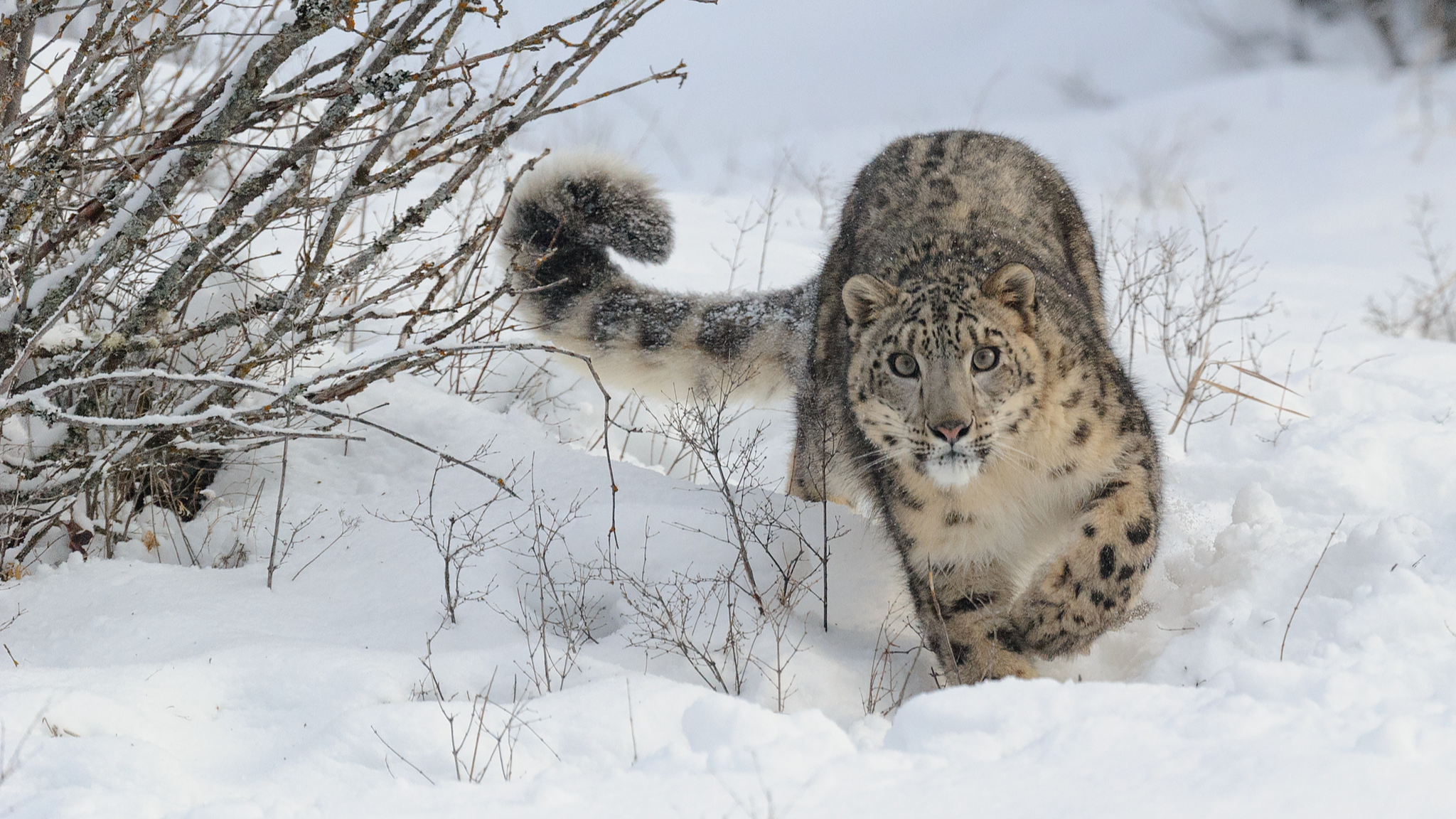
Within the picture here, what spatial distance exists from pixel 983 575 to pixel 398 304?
450 centimetres

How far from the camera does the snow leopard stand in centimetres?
326

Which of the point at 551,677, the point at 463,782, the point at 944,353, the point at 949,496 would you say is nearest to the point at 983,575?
the point at 949,496

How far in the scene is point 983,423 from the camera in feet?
10.5

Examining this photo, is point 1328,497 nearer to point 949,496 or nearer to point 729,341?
point 949,496

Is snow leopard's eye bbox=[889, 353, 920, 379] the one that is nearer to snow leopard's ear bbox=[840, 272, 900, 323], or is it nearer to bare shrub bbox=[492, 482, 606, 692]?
snow leopard's ear bbox=[840, 272, 900, 323]

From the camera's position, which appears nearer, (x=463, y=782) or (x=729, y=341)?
(x=463, y=782)

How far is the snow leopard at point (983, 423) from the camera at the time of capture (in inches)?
128

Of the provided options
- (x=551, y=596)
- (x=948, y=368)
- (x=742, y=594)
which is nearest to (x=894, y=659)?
(x=742, y=594)

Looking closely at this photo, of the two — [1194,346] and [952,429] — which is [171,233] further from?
[1194,346]

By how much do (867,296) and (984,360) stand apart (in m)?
0.47

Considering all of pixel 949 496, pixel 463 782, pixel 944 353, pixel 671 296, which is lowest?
pixel 463 782

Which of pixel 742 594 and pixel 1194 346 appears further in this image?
pixel 1194 346

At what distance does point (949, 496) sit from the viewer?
11.2 feet

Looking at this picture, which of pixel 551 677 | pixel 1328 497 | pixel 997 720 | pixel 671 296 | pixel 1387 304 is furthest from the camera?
pixel 1387 304
